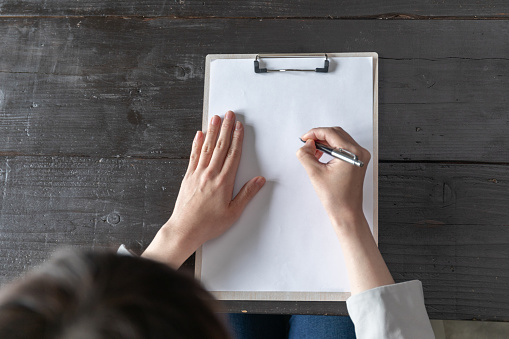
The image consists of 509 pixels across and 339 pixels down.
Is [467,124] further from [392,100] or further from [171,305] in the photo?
[171,305]

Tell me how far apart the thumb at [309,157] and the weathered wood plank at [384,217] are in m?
0.12

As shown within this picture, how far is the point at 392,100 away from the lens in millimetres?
693

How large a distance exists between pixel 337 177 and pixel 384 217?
11cm

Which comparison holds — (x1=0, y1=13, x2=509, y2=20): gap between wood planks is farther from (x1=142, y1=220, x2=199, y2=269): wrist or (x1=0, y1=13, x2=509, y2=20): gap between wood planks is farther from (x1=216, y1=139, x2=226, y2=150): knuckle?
(x1=142, y1=220, x2=199, y2=269): wrist

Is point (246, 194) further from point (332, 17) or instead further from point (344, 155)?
point (332, 17)

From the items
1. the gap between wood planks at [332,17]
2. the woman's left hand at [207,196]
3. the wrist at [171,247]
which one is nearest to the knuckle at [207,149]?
the woman's left hand at [207,196]

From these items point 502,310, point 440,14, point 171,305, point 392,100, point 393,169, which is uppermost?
point 440,14

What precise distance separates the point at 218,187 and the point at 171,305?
32cm

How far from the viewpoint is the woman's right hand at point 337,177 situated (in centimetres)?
63

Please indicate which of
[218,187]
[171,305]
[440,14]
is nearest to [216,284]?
[218,187]

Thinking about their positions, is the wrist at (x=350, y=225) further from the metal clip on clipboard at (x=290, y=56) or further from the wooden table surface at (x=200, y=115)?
the metal clip on clipboard at (x=290, y=56)

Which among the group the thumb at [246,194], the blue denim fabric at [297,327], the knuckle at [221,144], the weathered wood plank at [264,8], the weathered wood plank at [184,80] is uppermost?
the weathered wood plank at [264,8]

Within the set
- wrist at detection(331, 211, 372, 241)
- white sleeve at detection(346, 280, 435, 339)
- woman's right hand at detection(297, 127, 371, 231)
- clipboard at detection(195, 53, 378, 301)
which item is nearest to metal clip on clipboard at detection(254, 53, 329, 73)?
clipboard at detection(195, 53, 378, 301)

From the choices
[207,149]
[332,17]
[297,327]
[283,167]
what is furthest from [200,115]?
[297,327]
